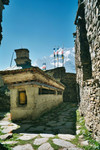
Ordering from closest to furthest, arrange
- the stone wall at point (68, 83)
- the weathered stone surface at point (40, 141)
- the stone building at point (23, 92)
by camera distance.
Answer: the weathered stone surface at point (40, 141) → the stone building at point (23, 92) → the stone wall at point (68, 83)

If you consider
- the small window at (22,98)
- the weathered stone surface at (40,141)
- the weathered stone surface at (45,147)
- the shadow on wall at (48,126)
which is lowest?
the shadow on wall at (48,126)

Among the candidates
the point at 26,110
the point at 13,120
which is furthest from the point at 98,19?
the point at 13,120

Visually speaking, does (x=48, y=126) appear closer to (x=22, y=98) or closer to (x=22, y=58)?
(x=22, y=98)

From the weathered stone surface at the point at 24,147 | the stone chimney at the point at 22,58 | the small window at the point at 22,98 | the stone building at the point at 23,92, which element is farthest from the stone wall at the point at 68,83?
the weathered stone surface at the point at 24,147

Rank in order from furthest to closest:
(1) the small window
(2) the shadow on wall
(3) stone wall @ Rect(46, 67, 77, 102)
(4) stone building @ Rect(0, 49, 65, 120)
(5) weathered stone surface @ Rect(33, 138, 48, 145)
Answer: (3) stone wall @ Rect(46, 67, 77, 102)
(1) the small window
(4) stone building @ Rect(0, 49, 65, 120)
(2) the shadow on wall
(5) weathered stone surface @ Rect(33, 138, 48, 145)

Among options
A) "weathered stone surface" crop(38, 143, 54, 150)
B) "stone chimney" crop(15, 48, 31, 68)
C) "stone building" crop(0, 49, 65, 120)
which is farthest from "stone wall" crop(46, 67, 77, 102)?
"weathered stone surface" crop(38, 143, 54, 150)

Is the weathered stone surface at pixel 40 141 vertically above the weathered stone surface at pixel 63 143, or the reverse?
the weathered stone surface at pixel 63 143

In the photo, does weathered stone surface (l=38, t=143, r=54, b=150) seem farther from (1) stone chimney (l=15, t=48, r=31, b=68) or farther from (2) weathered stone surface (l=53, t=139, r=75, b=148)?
(1) stone chimney (l=15, t=48, r=31, b=68)

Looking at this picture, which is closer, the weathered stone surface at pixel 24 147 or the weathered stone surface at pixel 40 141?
the weathered stone surface at pixel 24 147

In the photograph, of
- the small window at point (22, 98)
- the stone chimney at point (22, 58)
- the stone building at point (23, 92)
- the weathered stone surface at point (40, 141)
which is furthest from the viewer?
the stone chimney at point (22, 58)

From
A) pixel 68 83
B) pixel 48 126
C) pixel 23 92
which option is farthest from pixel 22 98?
pixel 68 83

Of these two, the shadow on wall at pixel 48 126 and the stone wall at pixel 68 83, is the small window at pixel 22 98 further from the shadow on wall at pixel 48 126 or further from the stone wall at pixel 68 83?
the stone wall at pixel 68 83

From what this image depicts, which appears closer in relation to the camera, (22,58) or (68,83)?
(68,83)

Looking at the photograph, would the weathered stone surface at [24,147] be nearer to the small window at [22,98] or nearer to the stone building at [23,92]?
the stone building at [23,92]
